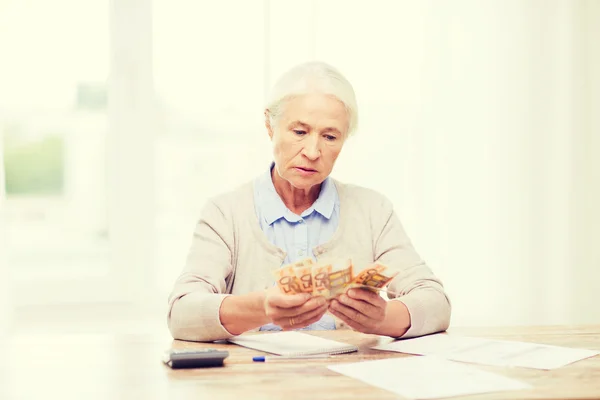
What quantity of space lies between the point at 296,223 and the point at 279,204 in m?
0.07

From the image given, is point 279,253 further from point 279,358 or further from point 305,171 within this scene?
point 279,358

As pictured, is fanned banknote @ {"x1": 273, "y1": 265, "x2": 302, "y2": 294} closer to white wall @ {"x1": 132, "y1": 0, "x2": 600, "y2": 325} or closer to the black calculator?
the black calculator

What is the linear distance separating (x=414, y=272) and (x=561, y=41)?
6.95 feet

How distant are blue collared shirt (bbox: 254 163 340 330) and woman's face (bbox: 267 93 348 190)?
0.34 feet

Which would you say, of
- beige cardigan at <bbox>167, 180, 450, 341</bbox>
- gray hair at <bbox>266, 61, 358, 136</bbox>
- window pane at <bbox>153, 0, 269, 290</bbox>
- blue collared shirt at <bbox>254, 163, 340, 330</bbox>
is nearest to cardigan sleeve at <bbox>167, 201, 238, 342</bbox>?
beige cardigan at <bbox>167, 180, 450, 341</bbox>

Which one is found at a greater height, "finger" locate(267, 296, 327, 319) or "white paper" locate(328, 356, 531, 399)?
"finger" locate(267, 296, 327, 319)

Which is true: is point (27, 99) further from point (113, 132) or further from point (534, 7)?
point (534, 7)

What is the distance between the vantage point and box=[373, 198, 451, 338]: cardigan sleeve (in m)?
1.88

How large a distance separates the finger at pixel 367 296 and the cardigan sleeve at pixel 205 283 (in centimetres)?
32

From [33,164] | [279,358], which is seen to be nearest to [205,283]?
[279,358]

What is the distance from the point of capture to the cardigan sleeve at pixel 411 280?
1.88m

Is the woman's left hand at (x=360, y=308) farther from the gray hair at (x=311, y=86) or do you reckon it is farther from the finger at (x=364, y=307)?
the gray hair at (x=311, y=86)

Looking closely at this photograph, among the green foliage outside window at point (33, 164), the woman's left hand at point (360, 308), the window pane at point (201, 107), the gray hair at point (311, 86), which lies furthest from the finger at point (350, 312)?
the green foliage outside window at point (33, 164)

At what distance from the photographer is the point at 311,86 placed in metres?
2.07
